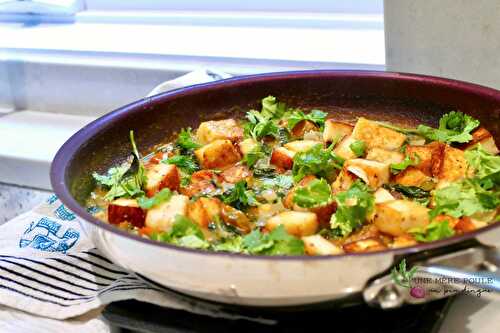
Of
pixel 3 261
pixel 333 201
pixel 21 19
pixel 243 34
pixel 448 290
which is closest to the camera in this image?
pixel 448 290

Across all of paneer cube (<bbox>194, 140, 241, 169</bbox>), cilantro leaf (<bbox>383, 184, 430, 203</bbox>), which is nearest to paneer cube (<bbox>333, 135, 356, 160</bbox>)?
cilantro leaf (<bbox>383, 184, 430, 203</bbox>)

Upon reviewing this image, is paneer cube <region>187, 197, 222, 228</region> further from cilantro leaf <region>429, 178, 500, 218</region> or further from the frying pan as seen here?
cilantro leaf <region>429, 178, 500, 218</region>

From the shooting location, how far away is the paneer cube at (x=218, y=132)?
1373mm

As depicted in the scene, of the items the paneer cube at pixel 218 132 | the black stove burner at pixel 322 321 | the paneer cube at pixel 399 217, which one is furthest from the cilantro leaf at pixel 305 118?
the black stove burner at pixel 322 321

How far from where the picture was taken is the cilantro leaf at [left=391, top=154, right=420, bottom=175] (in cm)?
117

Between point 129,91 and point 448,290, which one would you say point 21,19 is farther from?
point 448,290

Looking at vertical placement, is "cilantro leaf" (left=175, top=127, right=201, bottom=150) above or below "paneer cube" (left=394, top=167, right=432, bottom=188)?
above

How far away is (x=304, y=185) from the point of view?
115cm

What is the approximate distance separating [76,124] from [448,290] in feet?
6.07

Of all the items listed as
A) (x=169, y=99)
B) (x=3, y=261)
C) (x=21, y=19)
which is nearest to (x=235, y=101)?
(x=169, y=99)

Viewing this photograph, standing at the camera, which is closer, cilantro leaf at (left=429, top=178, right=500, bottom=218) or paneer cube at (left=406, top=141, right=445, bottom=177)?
cilantro leaf at (left=429, top=178, right=500, bottom=218)

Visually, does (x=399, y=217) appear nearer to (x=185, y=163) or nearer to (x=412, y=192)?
(x=412, y=192)

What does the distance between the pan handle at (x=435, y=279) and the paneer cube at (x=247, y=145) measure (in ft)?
1.88

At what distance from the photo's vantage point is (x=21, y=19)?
2.85 metres
